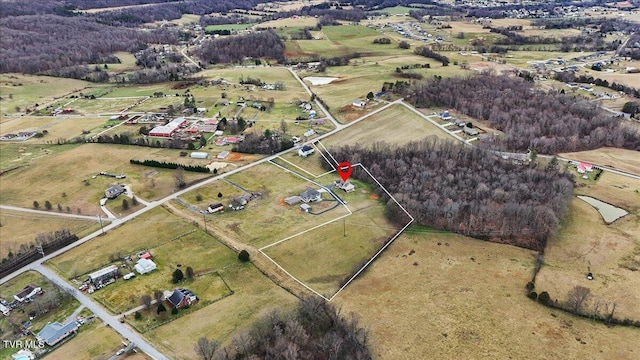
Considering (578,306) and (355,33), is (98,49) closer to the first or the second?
(355,33)

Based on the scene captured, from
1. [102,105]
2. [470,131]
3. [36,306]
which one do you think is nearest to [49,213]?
[36,306]

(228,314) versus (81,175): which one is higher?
(81,175)

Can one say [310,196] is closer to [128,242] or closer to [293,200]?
[293,200]

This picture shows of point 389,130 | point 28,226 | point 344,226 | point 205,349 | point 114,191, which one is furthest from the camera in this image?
point 389,130

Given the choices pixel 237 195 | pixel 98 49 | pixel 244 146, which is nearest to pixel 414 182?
pixel 237 195

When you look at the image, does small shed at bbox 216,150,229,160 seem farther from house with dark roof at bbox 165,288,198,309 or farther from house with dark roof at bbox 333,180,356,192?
house with dark roof at bbox 165,288,198,309
